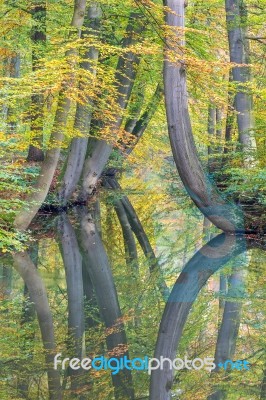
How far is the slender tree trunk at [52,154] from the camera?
10836 mm

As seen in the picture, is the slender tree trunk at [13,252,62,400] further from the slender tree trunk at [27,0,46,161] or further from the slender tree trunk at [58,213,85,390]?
the slender tree trunk at [27,0,46,161]

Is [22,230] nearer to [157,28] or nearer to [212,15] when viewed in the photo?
[157,28]

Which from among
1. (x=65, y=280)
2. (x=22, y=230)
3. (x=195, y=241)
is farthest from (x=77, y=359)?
(x=195, y=241)

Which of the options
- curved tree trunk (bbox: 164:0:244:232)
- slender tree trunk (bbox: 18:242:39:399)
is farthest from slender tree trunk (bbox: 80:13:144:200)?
slender tree trunk (bbox: 18:242:39:399)

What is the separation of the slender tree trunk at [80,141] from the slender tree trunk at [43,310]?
333 cm

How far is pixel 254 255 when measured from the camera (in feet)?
35.4

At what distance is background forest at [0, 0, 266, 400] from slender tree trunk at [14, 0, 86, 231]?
0.08 ft

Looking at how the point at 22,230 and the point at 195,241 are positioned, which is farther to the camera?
the point at 195,241

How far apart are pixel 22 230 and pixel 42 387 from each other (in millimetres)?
5800

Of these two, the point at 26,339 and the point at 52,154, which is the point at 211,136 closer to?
the point at 52,154

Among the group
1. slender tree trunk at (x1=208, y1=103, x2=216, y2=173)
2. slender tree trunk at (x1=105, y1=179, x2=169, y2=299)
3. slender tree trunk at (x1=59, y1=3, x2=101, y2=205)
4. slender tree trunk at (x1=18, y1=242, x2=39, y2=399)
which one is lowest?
slender tree trunk at (x1=18, y1=242, x2=39, y2=399)

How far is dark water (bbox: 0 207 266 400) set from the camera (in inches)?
208

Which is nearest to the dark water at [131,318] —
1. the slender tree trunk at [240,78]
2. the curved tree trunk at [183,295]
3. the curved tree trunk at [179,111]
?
the curved tree trunk at [183,295]

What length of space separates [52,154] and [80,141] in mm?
2569
